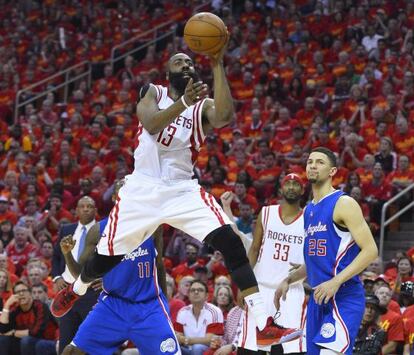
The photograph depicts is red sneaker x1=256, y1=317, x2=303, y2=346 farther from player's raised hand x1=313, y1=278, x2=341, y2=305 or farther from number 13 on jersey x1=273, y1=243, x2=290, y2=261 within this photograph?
number 13 on jersey x1=273, y1=243, x2=290, y2=261

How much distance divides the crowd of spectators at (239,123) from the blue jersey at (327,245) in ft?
10.8

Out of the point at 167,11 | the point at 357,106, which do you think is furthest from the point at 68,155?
the point at 167,11

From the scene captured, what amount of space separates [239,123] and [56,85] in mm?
6210

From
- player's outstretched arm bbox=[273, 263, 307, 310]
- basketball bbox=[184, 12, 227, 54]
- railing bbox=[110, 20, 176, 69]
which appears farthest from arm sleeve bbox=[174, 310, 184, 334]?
railing bbox=[110, 20, 176, 69]

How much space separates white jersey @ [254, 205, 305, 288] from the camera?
888 cm

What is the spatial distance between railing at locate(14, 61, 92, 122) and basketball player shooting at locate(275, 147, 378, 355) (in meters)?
14.6

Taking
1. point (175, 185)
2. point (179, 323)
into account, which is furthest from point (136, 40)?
point (175, 185)

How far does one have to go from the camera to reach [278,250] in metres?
8.90

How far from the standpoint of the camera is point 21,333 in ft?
38.3

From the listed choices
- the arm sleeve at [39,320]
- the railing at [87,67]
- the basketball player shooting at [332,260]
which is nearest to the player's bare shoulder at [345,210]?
the basketball player shooting at [332,260]

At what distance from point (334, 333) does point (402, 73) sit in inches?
420

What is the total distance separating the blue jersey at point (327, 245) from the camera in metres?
7.06

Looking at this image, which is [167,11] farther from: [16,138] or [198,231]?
[198,231]

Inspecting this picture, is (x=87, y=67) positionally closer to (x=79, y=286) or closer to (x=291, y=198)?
(x=291, y=198)
